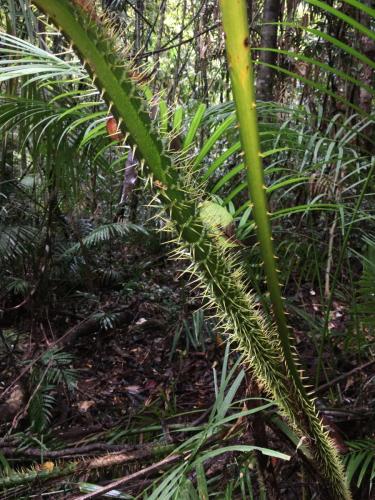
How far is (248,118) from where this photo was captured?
0.46 m

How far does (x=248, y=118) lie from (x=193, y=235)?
0.48 feet

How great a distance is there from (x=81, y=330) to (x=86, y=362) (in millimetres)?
215

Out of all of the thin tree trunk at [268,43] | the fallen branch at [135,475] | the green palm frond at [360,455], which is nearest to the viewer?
the fallen branch at [135,475]

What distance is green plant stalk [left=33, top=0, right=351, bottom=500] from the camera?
17.0 inches

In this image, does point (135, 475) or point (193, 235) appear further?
point (135, 475)

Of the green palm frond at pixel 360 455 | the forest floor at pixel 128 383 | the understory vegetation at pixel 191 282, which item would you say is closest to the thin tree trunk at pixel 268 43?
the understory vegetation at pixel 191 282

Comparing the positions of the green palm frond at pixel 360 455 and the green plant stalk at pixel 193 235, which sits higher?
the green plant stalk at pixel 193 235

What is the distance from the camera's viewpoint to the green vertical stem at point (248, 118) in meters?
0.41

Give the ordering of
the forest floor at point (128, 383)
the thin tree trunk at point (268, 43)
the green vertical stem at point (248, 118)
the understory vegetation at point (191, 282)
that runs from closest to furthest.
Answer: the green vertical stem at point (248, 118) < the understory vegetation at point (191, 282) < the forest floor at point (128, 383) < the thin tree trunk at point (268, 43)

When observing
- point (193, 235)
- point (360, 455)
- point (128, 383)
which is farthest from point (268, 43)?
point (193, 235)

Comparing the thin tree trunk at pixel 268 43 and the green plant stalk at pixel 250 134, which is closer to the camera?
the green plant stalk at pixel 250 134

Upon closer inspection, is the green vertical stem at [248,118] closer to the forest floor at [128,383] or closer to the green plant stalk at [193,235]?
the green plant stalk at [193,235]

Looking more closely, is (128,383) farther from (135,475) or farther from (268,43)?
(268,43)

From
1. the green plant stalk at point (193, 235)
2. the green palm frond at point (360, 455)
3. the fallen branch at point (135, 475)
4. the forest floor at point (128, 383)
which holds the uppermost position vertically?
the green plant stalk at point (193, 235)
